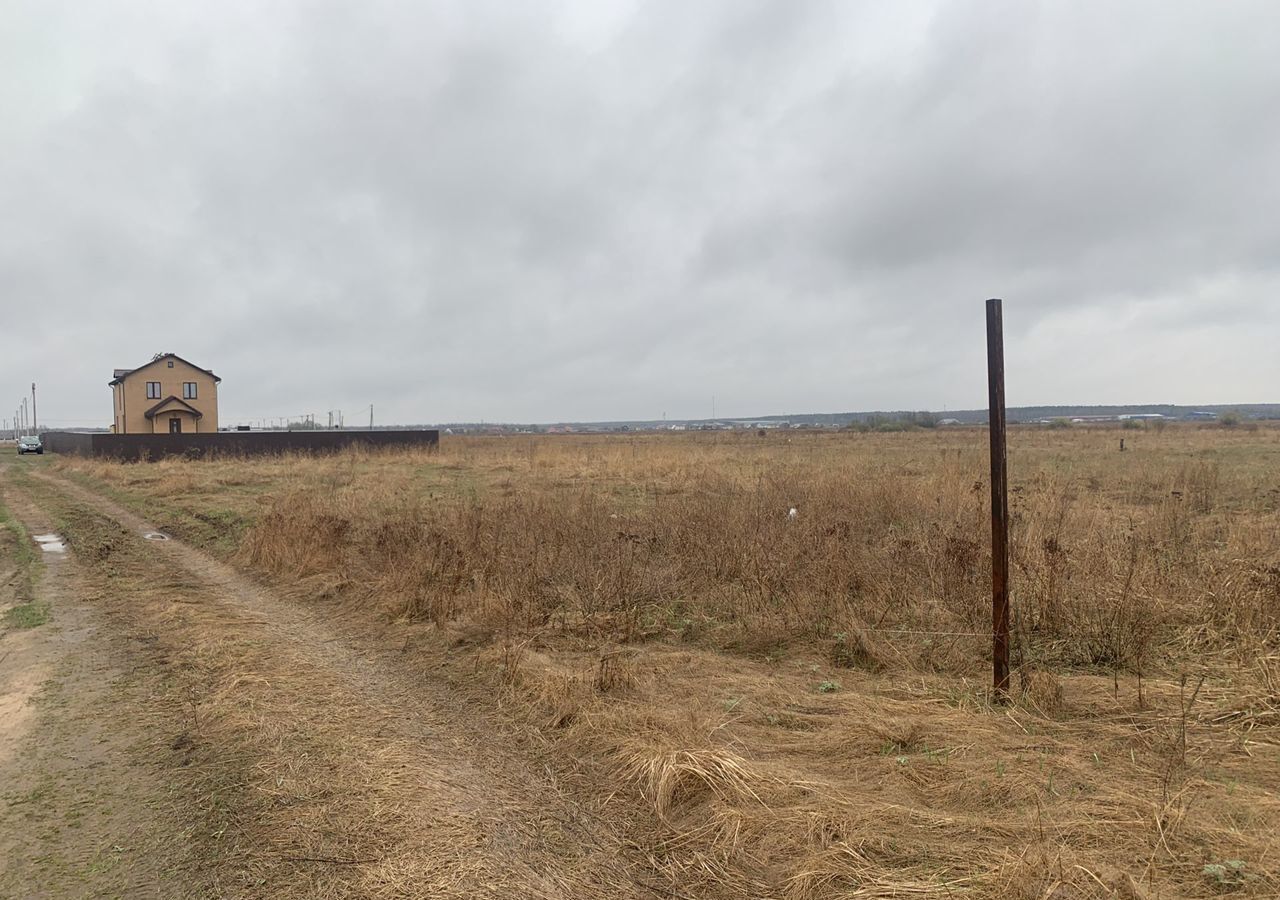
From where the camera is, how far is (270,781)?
413cm

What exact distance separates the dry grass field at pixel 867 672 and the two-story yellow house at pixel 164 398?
5352 centimetres

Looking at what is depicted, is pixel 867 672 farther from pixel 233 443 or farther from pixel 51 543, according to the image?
pixel 233 443

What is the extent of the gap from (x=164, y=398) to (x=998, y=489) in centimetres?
6526

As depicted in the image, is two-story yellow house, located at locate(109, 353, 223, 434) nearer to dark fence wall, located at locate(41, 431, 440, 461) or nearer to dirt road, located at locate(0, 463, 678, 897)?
dark fence wall, located at locate(41, 431, 440, 461)

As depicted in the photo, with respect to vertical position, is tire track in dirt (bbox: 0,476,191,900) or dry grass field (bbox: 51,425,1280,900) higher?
dry grass field (bbox: 51,425,1280,900)

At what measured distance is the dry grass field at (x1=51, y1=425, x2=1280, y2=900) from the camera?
312 cm

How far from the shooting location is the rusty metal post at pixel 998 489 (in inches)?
172

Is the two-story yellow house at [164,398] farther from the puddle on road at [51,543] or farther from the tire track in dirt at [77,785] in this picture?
the tire track in dirt at [77,785]

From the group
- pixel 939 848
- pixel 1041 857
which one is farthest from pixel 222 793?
pixel 1041 857

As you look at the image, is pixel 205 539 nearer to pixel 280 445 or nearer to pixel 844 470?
pixel 844 470

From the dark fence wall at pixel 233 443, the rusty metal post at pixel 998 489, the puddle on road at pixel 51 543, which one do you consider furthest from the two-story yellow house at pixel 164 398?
the rusty metal post at pixel 998 489

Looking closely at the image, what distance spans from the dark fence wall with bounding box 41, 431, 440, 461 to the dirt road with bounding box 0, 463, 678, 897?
1288 inches

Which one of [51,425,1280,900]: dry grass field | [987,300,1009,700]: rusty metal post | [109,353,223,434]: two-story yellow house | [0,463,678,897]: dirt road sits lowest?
[0,463,678,897]: dirt road

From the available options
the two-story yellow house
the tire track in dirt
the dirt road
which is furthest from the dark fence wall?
the tire track in dirt
